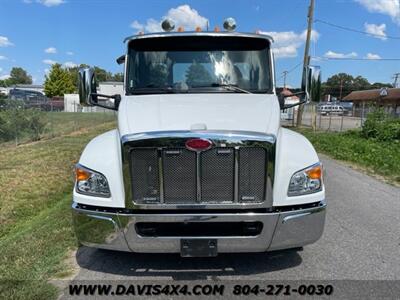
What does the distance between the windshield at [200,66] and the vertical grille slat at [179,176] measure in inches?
62.9

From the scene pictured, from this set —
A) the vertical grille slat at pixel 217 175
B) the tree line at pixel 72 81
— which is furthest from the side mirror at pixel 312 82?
the tree line at pixel 72 81

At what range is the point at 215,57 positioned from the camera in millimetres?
5086

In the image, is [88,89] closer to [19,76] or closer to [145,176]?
[145,176]

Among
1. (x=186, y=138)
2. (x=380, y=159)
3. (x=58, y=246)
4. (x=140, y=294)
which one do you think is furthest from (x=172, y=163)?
(x=380, y=159)

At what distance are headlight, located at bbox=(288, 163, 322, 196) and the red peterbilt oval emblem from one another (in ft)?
2.73

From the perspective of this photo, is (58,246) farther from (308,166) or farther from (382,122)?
(382,122)

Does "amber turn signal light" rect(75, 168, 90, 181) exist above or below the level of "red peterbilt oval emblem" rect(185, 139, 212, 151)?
below

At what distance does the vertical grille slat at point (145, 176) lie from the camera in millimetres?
3547

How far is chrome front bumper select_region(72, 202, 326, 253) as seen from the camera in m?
3.54

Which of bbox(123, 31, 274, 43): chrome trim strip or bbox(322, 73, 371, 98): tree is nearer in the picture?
bbox(123, 31, 274, 43): chrome trim strip

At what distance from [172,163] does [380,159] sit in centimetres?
1004

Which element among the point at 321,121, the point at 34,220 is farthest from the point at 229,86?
Answer: the point at 321,121

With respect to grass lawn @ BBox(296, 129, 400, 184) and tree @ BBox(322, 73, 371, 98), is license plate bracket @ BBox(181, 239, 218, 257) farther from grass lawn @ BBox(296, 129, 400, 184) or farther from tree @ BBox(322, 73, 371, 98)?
tree @ BBox(322, 73, 371, 98)

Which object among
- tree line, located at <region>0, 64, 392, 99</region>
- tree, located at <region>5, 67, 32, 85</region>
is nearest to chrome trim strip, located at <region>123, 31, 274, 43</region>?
tree line, located at <region>0, 64, 392, 99</region>
